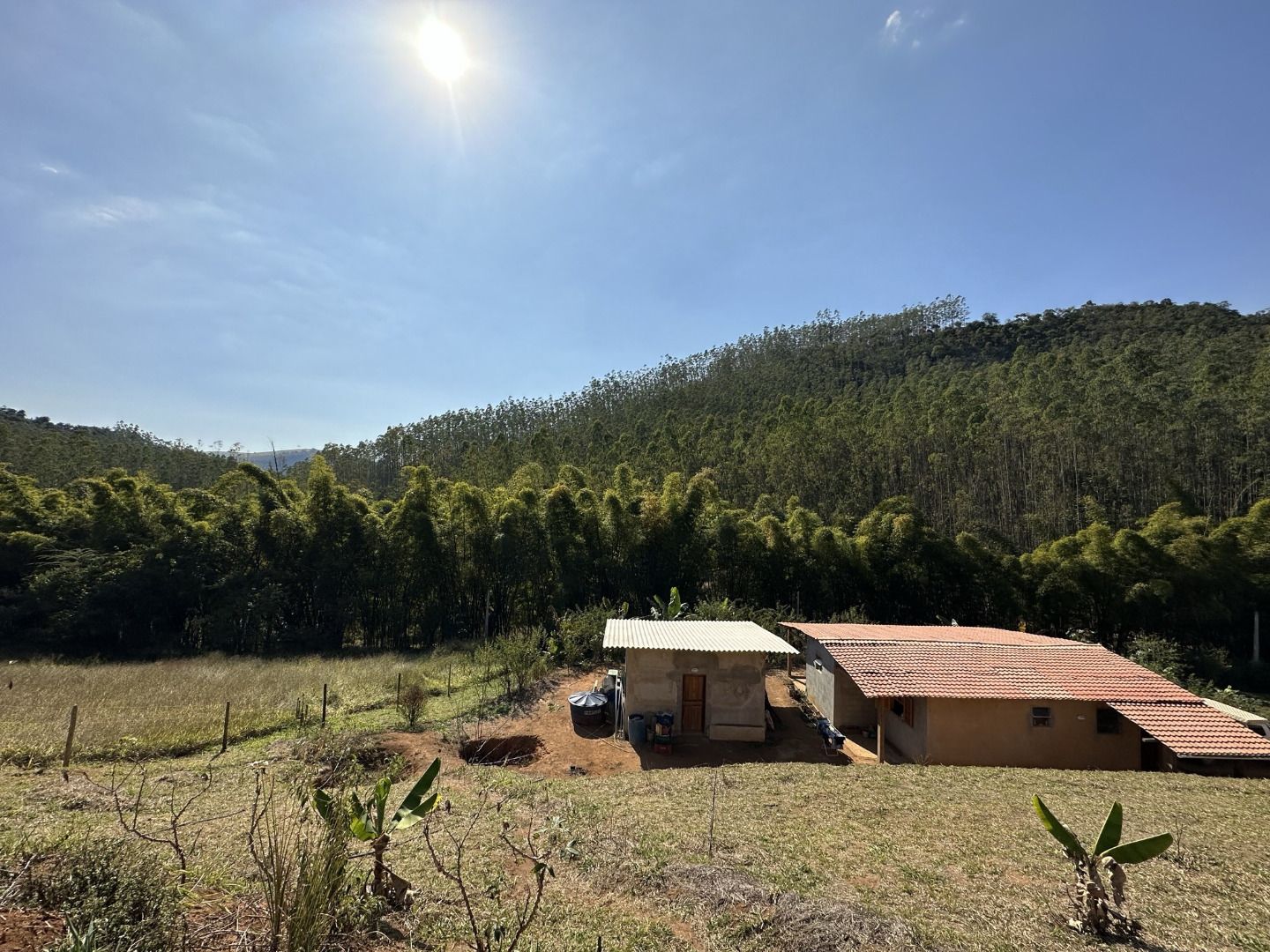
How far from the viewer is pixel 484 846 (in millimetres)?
5398

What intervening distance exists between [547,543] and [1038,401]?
81.2 feet

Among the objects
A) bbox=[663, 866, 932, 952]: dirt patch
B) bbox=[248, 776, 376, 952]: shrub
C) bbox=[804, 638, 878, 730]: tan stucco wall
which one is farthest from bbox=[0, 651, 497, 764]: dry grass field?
bbox=[804, 638, 878, 730]: tan stucco wall

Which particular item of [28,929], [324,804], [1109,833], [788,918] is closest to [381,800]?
[324,804]

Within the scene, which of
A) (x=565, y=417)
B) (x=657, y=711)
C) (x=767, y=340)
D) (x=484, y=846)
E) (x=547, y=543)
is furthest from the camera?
(x=767, y=340)

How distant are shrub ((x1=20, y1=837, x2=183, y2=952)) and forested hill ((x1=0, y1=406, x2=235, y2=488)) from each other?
34623mm

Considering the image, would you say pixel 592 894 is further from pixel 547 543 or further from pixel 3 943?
pixel 547 543

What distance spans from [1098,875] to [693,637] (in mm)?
7872

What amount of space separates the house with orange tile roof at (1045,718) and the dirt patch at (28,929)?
32.3ft

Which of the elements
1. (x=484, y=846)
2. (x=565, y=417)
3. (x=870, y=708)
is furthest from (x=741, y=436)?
(x=484, y=846)

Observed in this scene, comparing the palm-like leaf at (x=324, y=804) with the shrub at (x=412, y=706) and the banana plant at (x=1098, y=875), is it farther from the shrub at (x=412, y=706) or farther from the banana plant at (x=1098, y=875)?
the shrub at (x=412, y=706)

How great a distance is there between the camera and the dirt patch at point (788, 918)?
12.6 ft

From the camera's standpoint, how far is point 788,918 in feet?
13.6

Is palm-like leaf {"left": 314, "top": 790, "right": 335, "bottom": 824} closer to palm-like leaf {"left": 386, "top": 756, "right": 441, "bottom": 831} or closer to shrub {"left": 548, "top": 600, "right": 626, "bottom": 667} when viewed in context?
palm-like leaf {"left": 386, "top": 756, "right": 441, "bottom": 831}

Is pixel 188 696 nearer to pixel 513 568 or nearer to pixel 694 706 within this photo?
pixel 513 568
